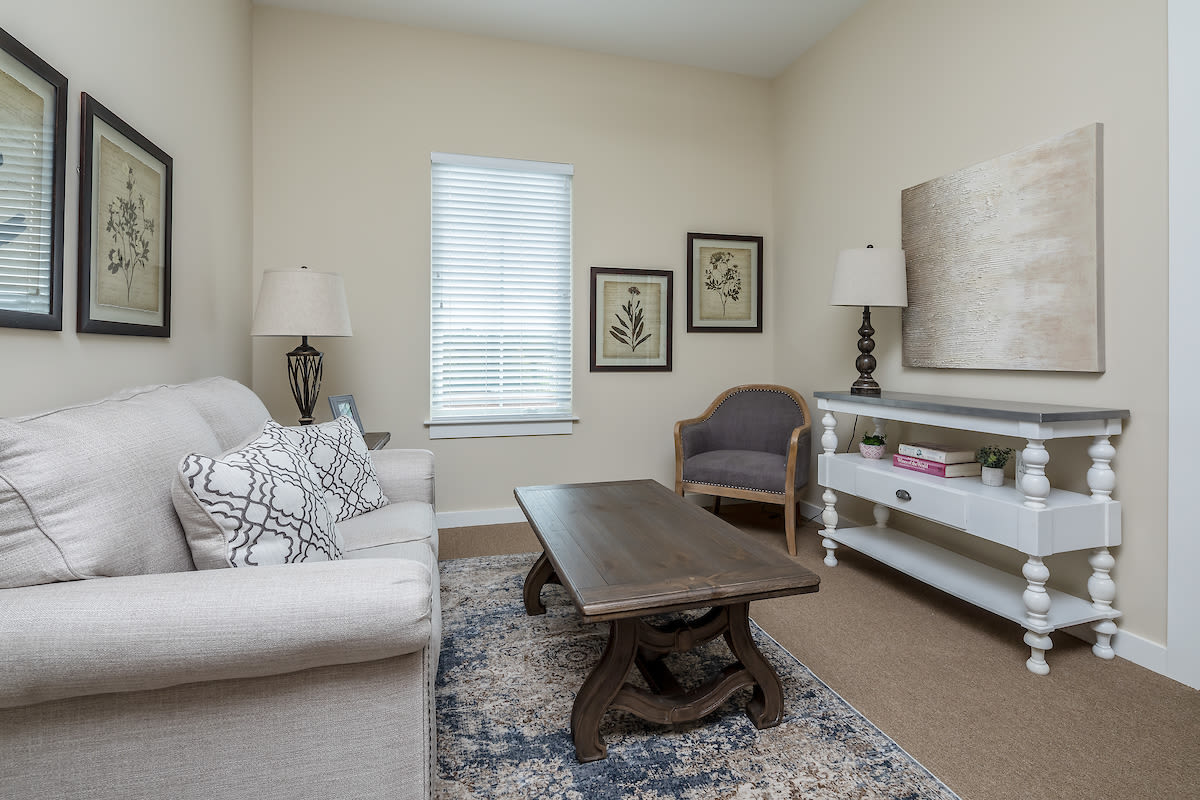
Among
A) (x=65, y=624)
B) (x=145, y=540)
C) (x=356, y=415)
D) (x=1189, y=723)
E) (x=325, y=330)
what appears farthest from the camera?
(x=356, y=415)

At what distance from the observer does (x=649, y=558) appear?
169cm

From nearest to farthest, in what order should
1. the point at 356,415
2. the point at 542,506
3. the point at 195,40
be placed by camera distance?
the point at 542,506
the point at 195,40
the point at 356,415

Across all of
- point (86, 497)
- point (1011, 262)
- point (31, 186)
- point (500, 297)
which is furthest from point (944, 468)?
point (31, 186)

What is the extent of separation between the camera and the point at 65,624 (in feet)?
3.02

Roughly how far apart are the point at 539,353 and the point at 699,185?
1579 millimetres

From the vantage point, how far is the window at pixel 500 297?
359 centimetres

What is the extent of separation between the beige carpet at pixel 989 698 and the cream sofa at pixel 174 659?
4.40 feet

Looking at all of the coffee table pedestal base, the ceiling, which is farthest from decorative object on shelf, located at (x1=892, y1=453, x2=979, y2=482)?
the ceiling

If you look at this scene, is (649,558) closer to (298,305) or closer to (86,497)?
(86,497)

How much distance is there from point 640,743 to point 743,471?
188cm

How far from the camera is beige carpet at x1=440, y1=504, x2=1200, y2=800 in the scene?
1444 mm

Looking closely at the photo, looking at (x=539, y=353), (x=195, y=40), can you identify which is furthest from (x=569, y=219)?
(x=195, y=40)

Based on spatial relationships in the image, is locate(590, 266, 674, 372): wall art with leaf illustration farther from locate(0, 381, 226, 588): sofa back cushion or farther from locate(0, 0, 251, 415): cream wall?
locate(0, 381, 226, 588): sofa back cushion

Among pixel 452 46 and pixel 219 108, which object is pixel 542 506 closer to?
pixel 219 108
